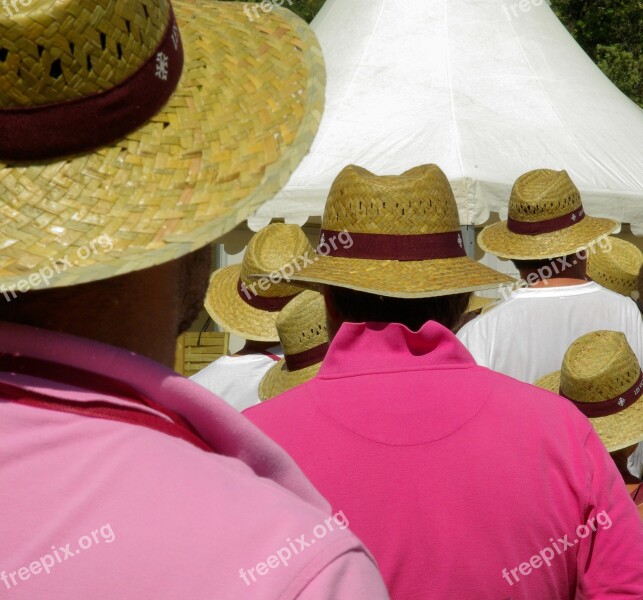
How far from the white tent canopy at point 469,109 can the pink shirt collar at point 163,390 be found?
5.57m

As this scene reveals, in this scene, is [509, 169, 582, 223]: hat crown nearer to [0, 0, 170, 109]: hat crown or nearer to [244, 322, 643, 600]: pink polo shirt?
[244, 322, 643, 600]: pink polo shirt

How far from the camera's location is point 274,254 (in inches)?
173

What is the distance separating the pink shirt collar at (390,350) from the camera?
192 cm

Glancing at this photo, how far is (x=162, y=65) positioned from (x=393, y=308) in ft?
3.44

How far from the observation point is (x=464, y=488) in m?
1.76

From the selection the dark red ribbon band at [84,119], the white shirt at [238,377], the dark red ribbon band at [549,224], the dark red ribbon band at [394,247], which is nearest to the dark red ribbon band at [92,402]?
the dark red ribbon band at [84,119]

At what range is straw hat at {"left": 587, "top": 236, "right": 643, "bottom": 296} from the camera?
5.79m

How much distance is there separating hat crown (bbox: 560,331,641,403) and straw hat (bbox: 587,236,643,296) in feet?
8.41

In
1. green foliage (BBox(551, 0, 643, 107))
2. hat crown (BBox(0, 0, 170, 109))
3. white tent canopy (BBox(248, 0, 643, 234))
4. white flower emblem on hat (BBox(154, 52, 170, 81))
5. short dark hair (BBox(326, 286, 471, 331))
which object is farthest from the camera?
green foliage (BBox(551, 0, 643, 107))

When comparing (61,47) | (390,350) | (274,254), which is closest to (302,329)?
(274,254)

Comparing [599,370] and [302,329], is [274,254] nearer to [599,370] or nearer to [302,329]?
[302,329]

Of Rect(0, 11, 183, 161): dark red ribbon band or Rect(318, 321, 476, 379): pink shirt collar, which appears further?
Rect(318, 321, 476, 379): pink shirt collar

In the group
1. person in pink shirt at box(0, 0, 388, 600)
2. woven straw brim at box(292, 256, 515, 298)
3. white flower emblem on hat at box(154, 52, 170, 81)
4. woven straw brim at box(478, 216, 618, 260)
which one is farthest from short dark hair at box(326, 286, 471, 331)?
woven straw brim at box(478, 216, 618, 260)

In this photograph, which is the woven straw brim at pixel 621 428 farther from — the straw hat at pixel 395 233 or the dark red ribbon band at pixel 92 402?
the dark red ribbon band at pixel 92 402
